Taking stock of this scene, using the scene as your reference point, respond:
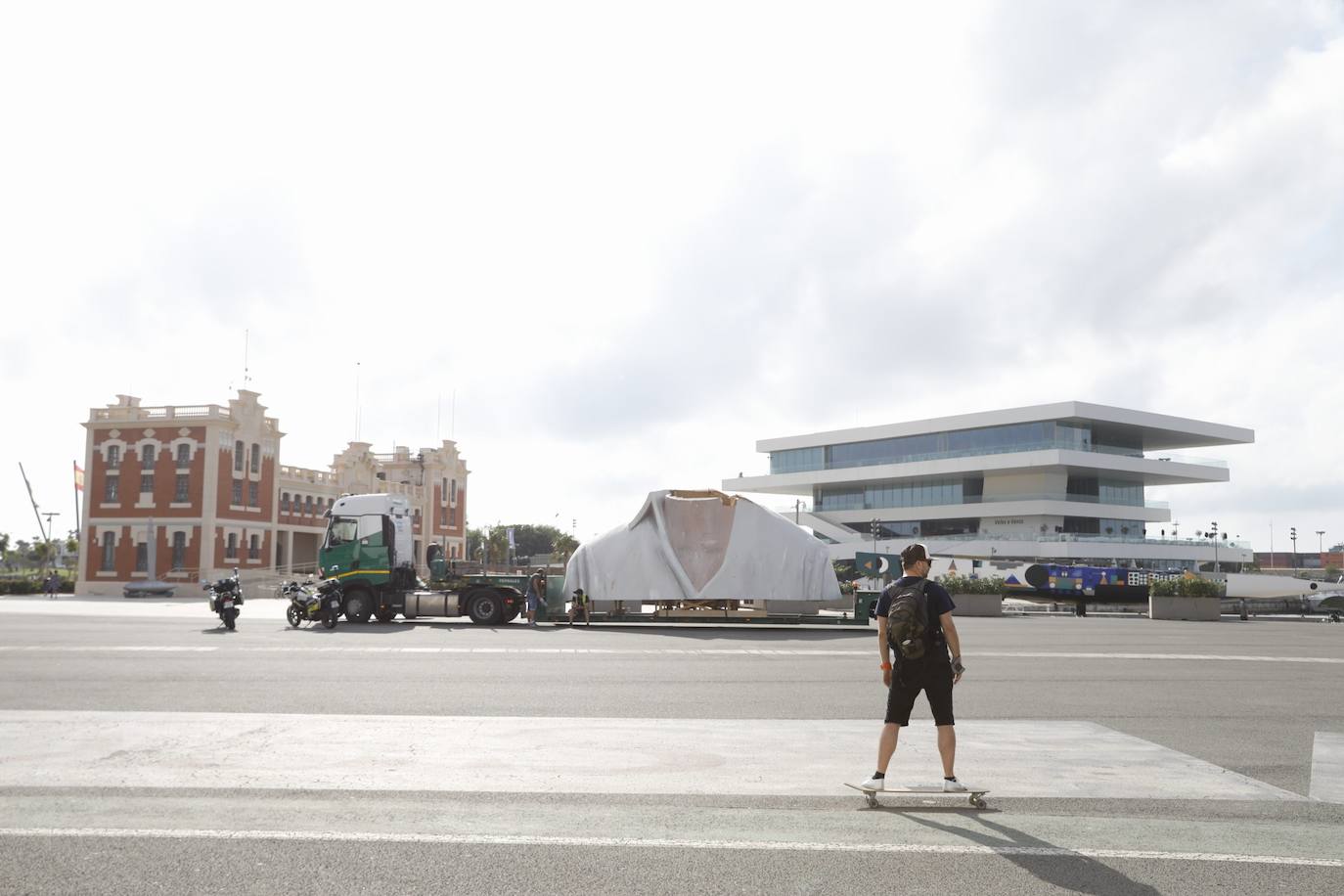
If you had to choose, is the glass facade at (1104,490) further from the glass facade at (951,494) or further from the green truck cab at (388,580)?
the green truck cab at (388,580)

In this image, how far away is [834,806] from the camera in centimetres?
723

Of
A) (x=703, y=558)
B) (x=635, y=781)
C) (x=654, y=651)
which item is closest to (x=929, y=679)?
(x=635, y=781)

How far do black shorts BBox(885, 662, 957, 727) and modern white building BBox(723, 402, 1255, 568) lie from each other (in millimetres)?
70641

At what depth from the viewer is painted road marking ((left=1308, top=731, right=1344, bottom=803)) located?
793 centimetres

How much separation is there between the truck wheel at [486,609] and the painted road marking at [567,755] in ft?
56.7

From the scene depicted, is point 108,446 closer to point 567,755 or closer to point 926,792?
point 567,755

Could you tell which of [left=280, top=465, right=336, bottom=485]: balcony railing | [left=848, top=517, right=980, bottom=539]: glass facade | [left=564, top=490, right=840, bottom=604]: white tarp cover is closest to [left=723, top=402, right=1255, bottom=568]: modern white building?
[left=848, top=517, right=980, bottom=539]: glass facade

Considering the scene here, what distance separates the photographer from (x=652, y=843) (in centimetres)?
619

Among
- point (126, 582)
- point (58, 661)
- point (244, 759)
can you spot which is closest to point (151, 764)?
point (244, 759)

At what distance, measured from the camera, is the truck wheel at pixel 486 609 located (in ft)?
92.2

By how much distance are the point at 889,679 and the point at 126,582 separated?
6496 cm

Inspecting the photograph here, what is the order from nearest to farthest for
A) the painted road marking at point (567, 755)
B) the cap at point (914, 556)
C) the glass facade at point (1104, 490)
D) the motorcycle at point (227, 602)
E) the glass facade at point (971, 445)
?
the cap at point (914, 556), the painted road marking at point (567, 755), the motorcycle at point (227, 602), the glass facade at point (971, 445), the glass facade at point (1104, 490)

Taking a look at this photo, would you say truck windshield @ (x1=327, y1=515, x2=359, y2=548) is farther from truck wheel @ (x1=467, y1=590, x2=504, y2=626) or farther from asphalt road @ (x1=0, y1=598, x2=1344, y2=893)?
asphalt road @ (x1=0, y1=598, x2=1344, y2=893)

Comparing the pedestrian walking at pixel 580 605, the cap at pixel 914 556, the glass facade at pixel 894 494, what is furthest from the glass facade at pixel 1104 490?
the cap at pixel 914 556
